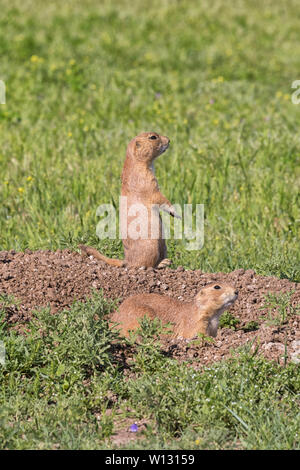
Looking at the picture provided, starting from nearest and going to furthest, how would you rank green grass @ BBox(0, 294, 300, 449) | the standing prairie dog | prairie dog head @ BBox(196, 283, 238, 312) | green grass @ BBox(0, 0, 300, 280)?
green grass @ BBox(0, 294, 300, 449) < prairie dog head @ BBox(196, 283, 238, 312) < the standing prairie dog < green grass @ BBox(0, 0, 300, 280)

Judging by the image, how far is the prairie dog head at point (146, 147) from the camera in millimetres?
5371

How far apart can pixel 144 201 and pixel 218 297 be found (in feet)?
3.14

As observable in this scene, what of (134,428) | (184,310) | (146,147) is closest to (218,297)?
(184,310)

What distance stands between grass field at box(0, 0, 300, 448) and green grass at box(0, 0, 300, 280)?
26 mm

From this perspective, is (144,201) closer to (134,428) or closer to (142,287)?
(142,287)

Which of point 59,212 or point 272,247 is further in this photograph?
point 59,212

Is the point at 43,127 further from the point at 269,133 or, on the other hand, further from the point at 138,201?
the point at 138,201

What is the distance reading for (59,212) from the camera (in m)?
7.20

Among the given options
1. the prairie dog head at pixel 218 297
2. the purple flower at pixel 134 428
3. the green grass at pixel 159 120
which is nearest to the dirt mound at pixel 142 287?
the prairie dog head at pixel 218 297

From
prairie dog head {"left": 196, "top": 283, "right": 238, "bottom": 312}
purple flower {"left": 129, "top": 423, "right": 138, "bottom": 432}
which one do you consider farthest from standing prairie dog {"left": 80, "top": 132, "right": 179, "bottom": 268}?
purple flower {"left": 129, "top": 423, "right": 138, "bottom": 432}

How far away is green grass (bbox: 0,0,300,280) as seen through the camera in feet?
22.6

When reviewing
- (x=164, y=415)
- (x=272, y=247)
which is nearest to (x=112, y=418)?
(x=164, y=415)

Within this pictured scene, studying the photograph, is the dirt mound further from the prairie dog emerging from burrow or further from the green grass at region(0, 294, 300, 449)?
the green grass at region(0, 294, 300, 449)
